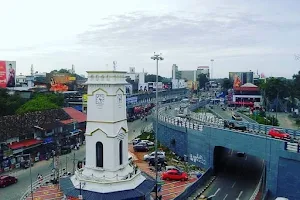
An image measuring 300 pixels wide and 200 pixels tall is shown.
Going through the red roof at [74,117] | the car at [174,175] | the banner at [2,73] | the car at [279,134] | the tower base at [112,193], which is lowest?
the car at [174,175]

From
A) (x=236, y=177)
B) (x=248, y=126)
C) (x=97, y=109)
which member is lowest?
(x=236, y=177)

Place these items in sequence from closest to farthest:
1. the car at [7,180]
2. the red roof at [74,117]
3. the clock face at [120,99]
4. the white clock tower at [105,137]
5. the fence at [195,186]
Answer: the white clock tower at [105,137]
the clock face at [120,99]
the fence at [195,186]
the car at [7,180]
the red roof at [74,117]

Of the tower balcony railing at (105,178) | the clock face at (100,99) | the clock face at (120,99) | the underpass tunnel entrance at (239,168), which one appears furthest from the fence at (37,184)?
the underpass tunnel entrance at (239,168)

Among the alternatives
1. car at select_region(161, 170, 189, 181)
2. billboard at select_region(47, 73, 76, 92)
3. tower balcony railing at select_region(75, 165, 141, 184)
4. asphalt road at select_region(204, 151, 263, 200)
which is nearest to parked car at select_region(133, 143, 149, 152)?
asphalt road at select_region(204, 151, 263, 200)

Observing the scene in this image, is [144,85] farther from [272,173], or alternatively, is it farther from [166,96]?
[272,173]

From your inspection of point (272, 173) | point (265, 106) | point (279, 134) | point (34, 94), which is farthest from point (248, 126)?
point (265, 106)

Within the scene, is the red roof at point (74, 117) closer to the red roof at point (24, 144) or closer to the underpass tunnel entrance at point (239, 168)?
the red roof at point (24, 144)
